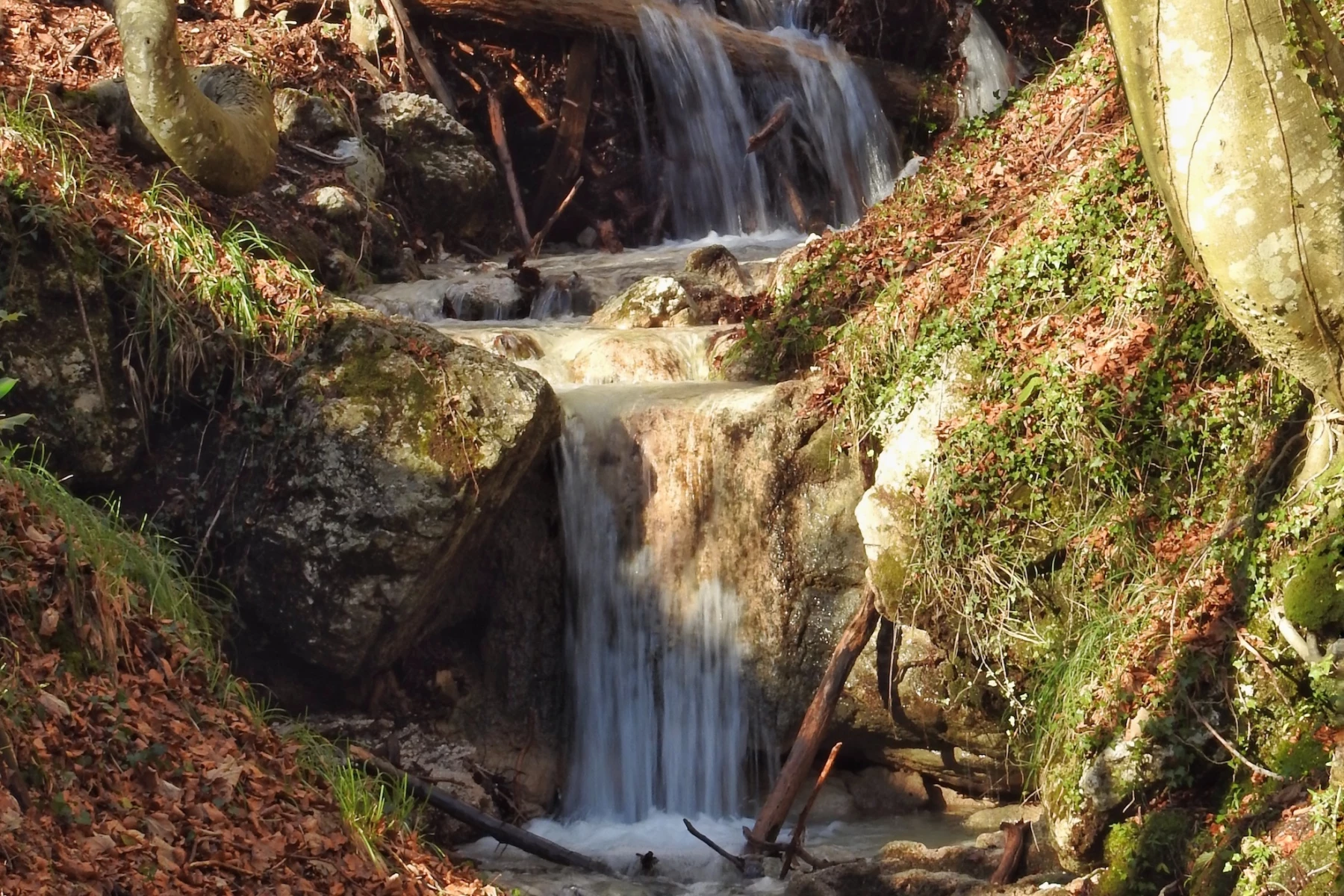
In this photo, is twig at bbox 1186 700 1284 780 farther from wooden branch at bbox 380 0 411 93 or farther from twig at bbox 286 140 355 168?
wooden branch at bbox 380 0 411 93

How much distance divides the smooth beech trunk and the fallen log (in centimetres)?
428

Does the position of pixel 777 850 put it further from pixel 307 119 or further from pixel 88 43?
pixel 88 43

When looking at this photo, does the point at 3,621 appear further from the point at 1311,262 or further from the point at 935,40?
the point at 935,40

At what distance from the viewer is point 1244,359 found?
640cm

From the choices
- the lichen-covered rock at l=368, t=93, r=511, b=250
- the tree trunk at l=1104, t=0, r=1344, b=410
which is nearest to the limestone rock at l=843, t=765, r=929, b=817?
the tree trunk at l=1104, t=0, r=1344, b=410

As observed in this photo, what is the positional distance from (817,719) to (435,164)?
735 centimetres

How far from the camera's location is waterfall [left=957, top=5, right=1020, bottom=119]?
13414mm

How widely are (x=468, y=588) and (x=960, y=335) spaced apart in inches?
130

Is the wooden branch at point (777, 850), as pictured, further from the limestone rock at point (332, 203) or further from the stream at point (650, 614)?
the limestone rock at point (332, 203)

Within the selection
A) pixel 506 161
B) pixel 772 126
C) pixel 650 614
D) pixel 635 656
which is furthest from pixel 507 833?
pixel 772 126

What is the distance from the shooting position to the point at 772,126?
516 inches

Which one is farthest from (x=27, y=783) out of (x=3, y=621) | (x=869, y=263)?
(x=869, y=263)

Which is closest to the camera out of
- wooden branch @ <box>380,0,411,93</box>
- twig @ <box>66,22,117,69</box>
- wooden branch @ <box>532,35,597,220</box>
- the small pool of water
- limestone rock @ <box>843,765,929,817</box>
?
the small pool of water

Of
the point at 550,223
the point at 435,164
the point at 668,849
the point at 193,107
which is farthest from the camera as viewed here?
the point at 550,223
